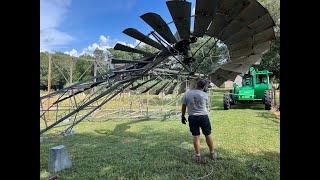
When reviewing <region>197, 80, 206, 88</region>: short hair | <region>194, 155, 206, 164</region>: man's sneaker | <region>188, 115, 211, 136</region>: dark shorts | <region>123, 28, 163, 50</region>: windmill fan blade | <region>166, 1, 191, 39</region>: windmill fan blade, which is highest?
<region>166, 1, 191, 39</region>: windmill fan blade

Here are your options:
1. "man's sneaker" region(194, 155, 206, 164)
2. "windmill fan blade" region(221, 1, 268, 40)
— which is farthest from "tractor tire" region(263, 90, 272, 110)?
"windmill fan blade" region(221, 1, 268, 40)

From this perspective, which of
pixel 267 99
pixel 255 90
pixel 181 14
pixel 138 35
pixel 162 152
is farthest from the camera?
pixel 255 90

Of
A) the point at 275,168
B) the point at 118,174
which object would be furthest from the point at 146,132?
the point at 275,168

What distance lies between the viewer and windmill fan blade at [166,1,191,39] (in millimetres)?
Answer: 2686

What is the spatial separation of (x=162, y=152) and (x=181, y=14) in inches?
128

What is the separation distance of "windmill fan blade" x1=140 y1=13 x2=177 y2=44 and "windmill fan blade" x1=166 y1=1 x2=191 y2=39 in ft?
0.56

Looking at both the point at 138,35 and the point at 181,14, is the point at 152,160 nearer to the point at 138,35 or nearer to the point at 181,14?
the point at 138,35

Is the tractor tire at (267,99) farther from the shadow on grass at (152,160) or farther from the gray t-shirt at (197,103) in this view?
the gray t-shirt at (197,103)

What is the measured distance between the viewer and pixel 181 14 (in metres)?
2.90

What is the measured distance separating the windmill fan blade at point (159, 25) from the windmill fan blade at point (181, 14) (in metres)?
0.17

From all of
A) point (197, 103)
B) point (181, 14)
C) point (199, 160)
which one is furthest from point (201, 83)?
point (181, 14)

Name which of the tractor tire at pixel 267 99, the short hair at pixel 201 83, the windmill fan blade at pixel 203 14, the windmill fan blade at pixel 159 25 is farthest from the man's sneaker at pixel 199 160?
the tractor tire at pixel 267 99

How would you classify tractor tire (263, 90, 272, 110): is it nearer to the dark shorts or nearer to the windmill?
the windmill
